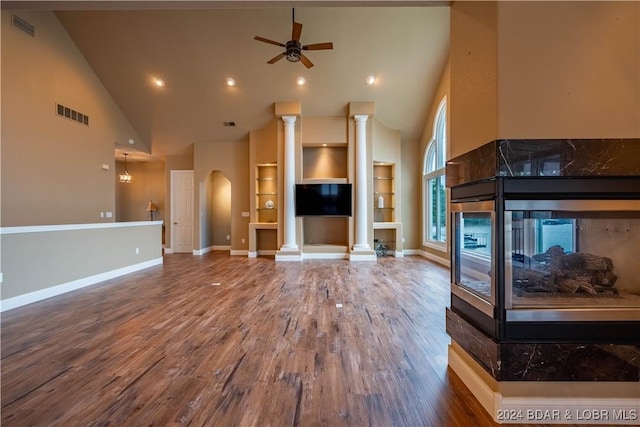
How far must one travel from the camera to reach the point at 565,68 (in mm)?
1568

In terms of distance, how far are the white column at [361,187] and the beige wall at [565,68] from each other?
539 centimetres

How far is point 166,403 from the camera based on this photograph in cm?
169

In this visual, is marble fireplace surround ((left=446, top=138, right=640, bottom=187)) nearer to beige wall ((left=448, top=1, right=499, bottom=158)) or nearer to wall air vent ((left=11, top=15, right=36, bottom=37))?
beige wall ((left=448, top=1, right=499, bottom=158))

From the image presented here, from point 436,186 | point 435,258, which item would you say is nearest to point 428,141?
point 436,186

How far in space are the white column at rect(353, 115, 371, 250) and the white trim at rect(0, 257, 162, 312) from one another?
495 centimetres

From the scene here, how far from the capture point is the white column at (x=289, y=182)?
7.04 meters

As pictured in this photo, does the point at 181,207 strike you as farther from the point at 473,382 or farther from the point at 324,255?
the point at 473,382

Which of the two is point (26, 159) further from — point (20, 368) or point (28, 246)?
point (20, 368)

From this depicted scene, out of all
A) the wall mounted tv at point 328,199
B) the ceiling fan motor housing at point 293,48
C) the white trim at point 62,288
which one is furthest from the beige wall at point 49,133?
the wall mounted tv at point 328,199

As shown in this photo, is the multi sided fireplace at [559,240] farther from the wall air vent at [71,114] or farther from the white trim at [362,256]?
the wall air vent at [71,114]

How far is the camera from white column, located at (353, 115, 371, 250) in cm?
695

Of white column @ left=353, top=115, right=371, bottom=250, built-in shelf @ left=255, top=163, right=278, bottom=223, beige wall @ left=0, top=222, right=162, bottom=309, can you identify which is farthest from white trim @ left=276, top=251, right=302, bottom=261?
beige wall @ left=0, top=222, right=162, bottom=309

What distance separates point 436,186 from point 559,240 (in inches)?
219

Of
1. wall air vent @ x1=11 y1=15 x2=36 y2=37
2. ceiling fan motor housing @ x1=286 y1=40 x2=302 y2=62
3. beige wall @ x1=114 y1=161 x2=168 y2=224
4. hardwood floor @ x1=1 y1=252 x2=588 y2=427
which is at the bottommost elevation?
hardwood floor @ x1=1 y1=252 x2=588 y2=427
